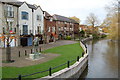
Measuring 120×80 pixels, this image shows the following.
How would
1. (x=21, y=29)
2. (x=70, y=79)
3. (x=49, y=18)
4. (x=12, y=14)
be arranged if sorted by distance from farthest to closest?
(x=49, y=18) < (x=21, y=29) < (x=12, y=14) < (x=70, y=79)

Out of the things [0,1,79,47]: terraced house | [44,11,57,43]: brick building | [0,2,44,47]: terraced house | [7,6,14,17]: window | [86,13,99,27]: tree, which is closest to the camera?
[0,1,79,47]: terraced house

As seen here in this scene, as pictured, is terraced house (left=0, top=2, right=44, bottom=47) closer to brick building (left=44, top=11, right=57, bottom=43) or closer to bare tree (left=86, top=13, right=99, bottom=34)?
brick building (left=44, top=11, right=57, bottom=43)

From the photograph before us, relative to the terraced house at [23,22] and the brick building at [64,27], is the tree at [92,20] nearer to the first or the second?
the brick building at [64,27]

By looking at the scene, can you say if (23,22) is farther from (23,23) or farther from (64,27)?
(64,27)

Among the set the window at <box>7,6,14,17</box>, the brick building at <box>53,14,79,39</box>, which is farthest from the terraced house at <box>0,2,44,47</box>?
the brick building at <box>53,14,79,39</box>

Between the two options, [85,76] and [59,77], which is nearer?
[59,77]

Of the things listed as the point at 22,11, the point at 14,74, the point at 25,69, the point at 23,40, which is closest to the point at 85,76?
the point at 25,69

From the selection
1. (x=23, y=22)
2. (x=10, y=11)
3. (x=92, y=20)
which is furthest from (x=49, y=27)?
(x=92, y=20)

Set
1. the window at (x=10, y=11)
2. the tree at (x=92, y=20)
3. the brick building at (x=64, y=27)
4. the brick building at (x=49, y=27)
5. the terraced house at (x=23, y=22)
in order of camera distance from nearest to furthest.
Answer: the window at (x=10, y=11) < the terraced house at (x=23, y=22) < the brick building at (x=49, y=27) < the brick building at (x=64, y=27) < the tree at (x=92, y=20)

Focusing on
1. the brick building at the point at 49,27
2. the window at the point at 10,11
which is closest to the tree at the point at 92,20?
the brick building at the point at 49,27

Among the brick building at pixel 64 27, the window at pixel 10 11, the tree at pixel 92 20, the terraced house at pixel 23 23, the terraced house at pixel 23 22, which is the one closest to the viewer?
the terraced house at pixel 23 23

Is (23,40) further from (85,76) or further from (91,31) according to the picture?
(91,31)

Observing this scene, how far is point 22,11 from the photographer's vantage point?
28.2 metres

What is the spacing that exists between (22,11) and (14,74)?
20523 millimetres
